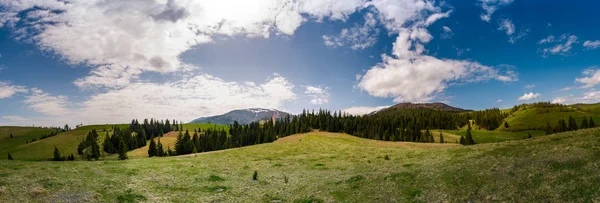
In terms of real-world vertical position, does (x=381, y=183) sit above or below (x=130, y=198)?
above

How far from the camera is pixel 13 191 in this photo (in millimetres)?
19234

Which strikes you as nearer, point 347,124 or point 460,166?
point 460,166

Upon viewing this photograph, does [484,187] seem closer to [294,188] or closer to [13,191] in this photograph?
[294,188]

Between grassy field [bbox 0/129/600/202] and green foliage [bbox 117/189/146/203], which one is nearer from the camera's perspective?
grassy field [bbox 0/129/600/202]

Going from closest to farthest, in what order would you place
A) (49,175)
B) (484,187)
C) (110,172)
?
(484,187) < (49,175) < (110,172)

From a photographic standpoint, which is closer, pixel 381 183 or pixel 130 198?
pixel 130 198

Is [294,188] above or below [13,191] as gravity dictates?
below

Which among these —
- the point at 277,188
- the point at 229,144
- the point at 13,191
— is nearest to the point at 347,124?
the point at 229,144

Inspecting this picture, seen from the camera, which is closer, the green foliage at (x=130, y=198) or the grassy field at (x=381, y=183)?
the grassy field at (x=381, y=183)

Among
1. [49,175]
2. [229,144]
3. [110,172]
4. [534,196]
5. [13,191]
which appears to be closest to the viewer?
[534,196]

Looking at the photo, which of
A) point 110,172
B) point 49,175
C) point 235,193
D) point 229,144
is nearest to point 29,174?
point 49,175

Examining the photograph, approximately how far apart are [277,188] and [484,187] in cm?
1712

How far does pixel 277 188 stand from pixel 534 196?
19.5 metres

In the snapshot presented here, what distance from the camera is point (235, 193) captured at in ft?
82.8
